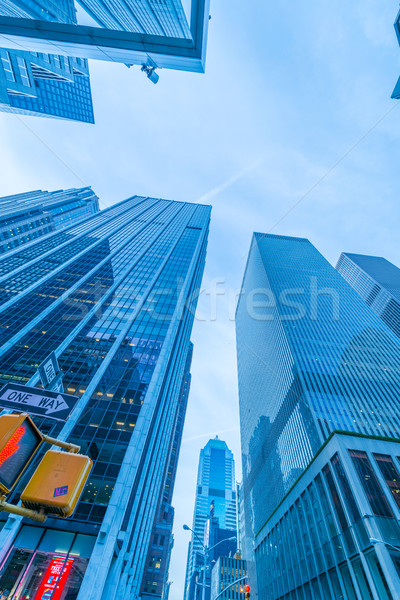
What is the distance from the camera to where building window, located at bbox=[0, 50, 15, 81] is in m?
59.1

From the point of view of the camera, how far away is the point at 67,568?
2605cm

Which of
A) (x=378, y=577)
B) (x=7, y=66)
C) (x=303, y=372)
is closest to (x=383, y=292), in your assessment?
(x=303, y=372)

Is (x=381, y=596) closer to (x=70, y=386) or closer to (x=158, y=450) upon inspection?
(x=70, y=386)

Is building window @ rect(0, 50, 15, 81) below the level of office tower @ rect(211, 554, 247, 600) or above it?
above

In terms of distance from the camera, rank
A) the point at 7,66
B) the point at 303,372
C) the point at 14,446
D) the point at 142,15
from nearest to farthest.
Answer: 1. the point at 14,446
2. the point at 142,15
3. the point at 7,66
4. the point at 303,372

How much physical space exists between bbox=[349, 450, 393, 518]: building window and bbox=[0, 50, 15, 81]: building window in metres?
85.0

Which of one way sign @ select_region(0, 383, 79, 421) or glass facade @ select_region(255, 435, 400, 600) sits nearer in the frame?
one way sign @ select_region(0, 383, 79, 421)

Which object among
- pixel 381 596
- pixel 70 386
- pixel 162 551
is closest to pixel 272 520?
pixel 381 596

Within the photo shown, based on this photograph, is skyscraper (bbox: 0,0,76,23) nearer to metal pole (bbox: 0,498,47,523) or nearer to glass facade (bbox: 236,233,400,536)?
metal pole (bbox: 0,498,47,523)

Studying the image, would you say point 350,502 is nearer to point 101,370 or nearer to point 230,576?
point 101,370

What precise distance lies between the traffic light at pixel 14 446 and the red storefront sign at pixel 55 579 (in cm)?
3067

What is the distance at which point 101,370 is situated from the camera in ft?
153

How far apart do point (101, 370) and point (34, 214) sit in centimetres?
9862

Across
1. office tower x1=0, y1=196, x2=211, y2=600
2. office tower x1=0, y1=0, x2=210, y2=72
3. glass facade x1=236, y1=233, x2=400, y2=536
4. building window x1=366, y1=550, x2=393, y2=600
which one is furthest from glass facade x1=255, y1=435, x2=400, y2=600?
glass facade x1=236, y1=233, x2=400, y2=536
